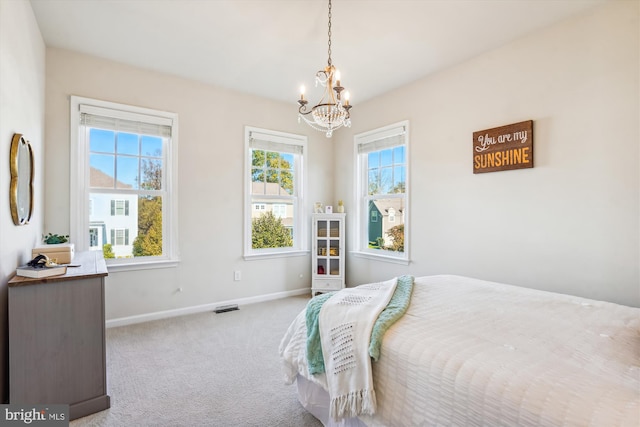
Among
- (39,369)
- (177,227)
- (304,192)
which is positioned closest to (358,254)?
(304,192)

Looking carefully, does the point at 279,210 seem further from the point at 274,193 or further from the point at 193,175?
the point at 193,175

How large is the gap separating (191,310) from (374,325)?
2.93m

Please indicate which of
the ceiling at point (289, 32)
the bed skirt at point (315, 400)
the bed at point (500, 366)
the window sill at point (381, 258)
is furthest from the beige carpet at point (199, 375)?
the ceiling at point (289, 32)

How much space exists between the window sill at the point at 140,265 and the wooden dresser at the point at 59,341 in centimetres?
145

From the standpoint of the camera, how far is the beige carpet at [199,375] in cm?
189

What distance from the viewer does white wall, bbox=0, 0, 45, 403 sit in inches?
69.2

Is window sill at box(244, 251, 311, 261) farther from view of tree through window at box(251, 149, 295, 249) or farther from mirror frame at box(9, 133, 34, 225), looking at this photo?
mirror frame at box(9, 133, 34, 225)

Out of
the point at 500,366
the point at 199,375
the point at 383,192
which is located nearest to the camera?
the point at 500,366

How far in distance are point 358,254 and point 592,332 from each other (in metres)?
3.20

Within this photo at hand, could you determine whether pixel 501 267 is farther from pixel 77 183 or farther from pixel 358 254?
pixel 77 183

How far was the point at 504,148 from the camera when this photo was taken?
2.94m

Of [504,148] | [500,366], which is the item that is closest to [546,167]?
[504,148]

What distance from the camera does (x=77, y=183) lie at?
124 inches

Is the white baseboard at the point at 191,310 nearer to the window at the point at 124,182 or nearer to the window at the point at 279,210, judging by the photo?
the window at the point at 124,182
